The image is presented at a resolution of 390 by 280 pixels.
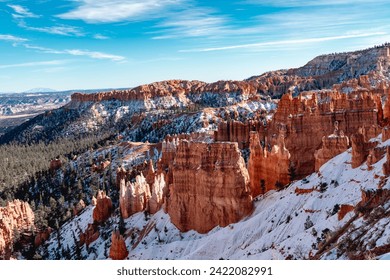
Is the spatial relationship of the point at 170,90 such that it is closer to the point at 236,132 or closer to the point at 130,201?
the point at 236,132

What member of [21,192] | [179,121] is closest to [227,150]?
[21,192]

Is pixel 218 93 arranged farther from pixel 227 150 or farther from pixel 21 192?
pixel 227 150

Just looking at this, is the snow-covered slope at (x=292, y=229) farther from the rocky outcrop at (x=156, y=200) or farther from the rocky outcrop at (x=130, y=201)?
the rocky outcrop at (x=130, y=201)

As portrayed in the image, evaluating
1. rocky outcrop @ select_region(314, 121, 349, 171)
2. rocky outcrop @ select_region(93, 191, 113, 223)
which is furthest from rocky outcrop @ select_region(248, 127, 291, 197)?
rocky outcrop @ select_region(93, 191, 113, 223)

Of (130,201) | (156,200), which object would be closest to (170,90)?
(130,201)

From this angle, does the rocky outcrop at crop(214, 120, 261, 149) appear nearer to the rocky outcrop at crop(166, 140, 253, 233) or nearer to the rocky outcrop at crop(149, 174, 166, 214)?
the rocky outcrop at crop(149, 174, 166, 214)

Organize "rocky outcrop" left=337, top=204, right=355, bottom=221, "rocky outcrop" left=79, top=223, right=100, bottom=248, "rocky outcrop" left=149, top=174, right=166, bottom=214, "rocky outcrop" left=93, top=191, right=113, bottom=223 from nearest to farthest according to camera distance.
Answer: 1. "rocky outcrop" left=337, top=204, right=355, bottom=221
2. "rocky outcrop" left=149, top=174, right=166, bottom=214
3. "rocky outcrop" left=79, top=223, right=100, bottom=248
4. "rocky outcrop" left=93, top=191, right=113, bottom=223
